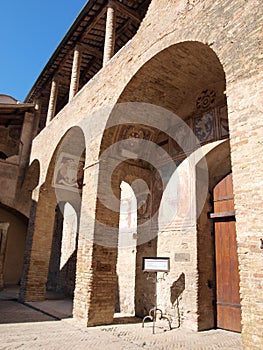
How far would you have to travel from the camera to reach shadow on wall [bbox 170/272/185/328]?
6.22 metres

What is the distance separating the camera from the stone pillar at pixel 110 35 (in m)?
8.26

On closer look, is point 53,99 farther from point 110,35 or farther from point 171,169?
point 171,169

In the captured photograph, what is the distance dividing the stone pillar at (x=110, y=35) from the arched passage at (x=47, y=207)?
2223 millimetres

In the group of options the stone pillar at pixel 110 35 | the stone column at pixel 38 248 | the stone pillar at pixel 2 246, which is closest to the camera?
the stone pillar at pixel 110 35

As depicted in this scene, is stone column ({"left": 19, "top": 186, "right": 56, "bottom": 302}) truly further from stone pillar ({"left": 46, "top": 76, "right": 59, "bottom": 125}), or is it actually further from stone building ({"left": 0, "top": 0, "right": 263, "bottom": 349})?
stone pillar ({"left": 46, "top": 76, "right": 59, "bottom": 125})

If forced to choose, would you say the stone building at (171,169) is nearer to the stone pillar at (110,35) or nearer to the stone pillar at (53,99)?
the stone pillar at (110,35)

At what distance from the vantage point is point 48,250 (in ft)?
31.4

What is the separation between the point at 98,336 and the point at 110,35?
746 cm

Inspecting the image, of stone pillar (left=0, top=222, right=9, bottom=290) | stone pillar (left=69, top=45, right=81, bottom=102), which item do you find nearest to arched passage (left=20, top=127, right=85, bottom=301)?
stone pillar (left=69, top=45, right=81, bottom=102)

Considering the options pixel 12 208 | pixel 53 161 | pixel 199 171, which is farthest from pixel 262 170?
pixel 12 208

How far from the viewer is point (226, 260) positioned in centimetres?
605

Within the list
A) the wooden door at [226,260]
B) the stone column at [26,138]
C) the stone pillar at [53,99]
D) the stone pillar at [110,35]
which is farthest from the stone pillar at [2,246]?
the wooden door at [226,260]

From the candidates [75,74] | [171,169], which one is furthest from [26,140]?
[171,169]

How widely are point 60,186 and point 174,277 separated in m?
5.37
